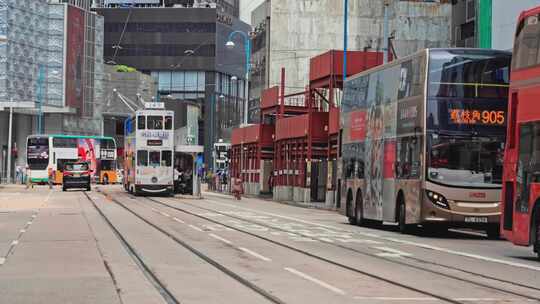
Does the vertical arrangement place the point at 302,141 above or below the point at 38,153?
above

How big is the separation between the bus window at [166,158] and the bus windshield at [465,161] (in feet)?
108

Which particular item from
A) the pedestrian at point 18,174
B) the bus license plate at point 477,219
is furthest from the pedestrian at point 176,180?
the pedestrian at point 18,174

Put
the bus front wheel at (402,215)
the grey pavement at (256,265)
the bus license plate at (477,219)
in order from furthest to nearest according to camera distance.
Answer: the bus front wheel at (402,215), the bus license plate at (477,219), the grey pavement at (256,265)

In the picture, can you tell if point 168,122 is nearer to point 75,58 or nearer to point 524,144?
point 524,144

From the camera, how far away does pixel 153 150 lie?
184 feet

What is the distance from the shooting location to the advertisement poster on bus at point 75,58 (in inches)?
4225

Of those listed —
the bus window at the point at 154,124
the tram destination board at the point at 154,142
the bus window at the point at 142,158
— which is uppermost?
the bus window at the point at 154,124

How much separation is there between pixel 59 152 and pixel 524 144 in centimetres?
7226

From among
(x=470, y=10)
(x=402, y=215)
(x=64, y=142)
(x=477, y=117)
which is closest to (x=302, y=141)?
(x=470, y=10)

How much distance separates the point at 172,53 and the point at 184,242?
4750 inches

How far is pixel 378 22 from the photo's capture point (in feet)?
283

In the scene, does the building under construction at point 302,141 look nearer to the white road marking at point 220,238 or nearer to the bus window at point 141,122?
the bus window at point 141,122

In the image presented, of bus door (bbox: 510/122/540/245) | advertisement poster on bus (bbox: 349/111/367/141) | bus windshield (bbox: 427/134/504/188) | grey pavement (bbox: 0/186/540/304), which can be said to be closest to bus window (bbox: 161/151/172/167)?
advertisement poster on bus (bbox: 349/111/367/141)

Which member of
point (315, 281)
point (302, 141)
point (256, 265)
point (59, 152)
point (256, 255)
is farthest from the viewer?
point (59, 152)
